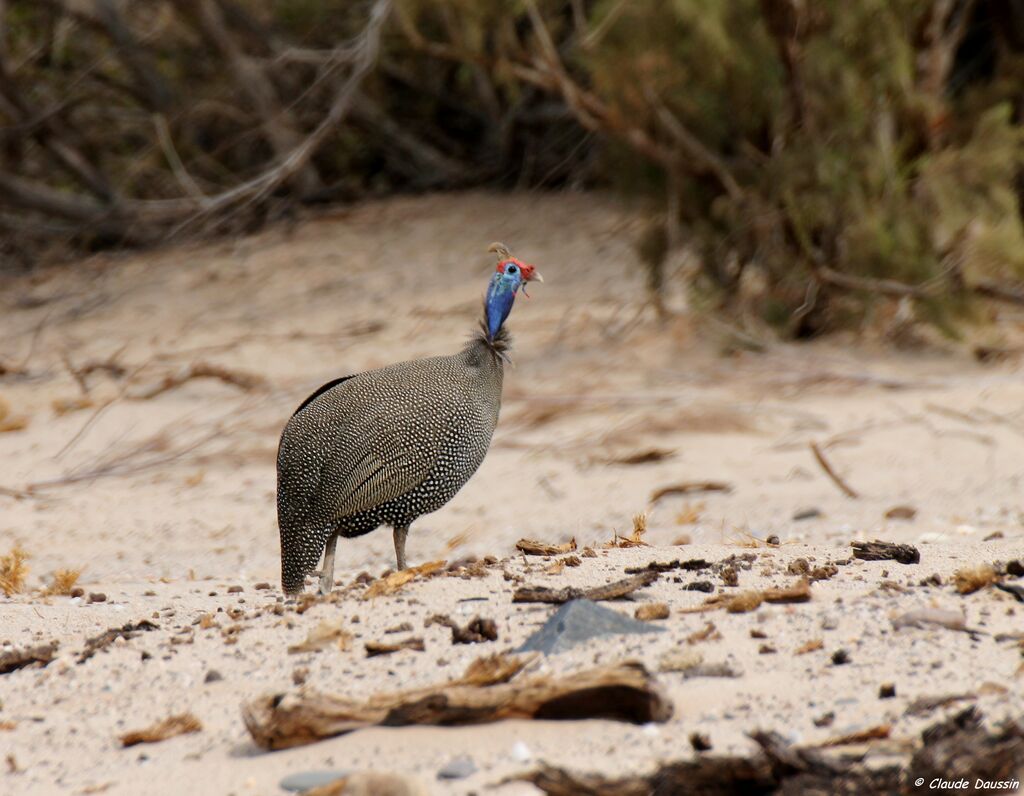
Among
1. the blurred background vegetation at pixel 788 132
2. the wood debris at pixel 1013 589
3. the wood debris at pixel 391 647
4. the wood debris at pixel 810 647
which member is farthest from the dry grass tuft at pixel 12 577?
the blurred background vegetation at pixel 788 132

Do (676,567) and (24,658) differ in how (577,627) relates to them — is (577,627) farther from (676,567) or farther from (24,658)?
(24,658)

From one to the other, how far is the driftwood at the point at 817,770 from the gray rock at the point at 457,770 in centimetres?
13

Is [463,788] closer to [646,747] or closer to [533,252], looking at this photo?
[646,747]

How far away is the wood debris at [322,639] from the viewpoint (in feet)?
11.9

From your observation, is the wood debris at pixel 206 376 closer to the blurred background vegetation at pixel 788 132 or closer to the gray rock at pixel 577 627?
the blurred background vegetation at pixel 788 132

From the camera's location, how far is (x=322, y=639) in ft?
11.9

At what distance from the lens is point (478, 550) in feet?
19.9

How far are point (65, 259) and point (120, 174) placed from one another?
846mm

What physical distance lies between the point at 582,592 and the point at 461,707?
2.88ft

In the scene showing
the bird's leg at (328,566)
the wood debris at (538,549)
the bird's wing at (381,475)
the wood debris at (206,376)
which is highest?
the bird's wing at (381,475)

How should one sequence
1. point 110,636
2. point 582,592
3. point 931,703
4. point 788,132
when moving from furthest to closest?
point 788,132, point 110,636, point 582,592, point 931,703

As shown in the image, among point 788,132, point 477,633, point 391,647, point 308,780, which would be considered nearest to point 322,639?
point 391,647

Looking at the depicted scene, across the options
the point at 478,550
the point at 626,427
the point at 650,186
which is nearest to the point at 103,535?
the point at 478,550

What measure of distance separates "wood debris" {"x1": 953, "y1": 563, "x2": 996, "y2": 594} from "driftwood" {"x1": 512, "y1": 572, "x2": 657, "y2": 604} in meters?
0.74
